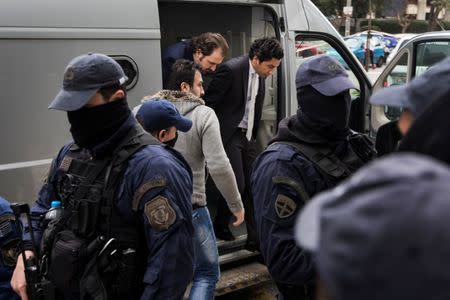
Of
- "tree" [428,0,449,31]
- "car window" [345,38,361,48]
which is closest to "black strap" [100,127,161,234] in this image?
"car window" [345,38,361,48]

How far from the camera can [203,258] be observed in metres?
3.07

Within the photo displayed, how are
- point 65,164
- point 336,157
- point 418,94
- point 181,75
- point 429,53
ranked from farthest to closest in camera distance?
1. point 429,53
2. point 181,75
3. point 65,164
4. point 336,157
5. point 418,94

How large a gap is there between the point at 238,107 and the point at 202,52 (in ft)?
1.67

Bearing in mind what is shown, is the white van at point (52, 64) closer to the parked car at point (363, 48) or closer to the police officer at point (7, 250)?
the police officer at point (7, 250)

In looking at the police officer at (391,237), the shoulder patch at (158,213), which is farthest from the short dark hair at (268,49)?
the police officer at (391,237)

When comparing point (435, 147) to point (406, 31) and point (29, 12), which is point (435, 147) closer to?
point (29, 12)

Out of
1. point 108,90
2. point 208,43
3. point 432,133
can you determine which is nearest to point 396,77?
point 208,43

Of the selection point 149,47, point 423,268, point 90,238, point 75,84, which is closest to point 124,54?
point 149,47

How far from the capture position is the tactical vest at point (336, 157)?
1804 mm

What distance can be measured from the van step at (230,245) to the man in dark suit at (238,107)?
5 centimetres

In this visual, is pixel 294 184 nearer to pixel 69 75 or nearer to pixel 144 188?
pixel 144 188

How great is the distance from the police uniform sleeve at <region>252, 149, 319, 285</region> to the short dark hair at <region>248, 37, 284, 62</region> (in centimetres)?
195

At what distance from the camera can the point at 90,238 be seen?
1835 millimetres

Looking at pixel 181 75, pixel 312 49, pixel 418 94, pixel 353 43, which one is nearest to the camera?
pixel 418 94
